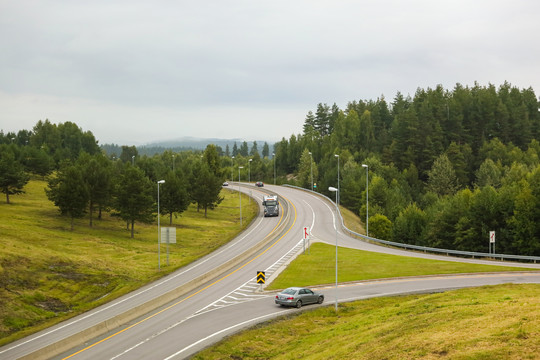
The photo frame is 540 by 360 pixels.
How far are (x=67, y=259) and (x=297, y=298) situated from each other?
28916mm

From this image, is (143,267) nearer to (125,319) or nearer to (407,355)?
(125,319)

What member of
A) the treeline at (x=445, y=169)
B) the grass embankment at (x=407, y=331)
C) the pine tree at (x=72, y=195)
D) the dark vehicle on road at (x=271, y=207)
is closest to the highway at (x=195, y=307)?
the grass embankment at (x=407, y=331)

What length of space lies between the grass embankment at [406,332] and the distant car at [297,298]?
149 centimetres

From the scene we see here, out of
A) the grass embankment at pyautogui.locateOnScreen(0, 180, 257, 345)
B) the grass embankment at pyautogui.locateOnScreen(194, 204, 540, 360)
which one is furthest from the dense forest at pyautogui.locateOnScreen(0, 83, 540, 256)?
the grass embankment at pyautogui.locateOnScreen(194, 204, 540, 360)

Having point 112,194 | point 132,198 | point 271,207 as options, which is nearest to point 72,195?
point 132,198

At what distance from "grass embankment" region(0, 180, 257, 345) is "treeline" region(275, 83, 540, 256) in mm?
34487

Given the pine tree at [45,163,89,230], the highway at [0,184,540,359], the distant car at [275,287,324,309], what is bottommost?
the highway at [0,184,540,359]

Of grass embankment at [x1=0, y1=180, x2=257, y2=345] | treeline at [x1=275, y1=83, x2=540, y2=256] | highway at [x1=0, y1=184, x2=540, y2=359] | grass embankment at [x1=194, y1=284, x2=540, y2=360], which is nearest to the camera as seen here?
grass embankment at [x1=194, y1=284, x2=540, y2=360]

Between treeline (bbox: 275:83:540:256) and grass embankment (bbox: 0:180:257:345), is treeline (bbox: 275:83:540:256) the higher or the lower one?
the higher one

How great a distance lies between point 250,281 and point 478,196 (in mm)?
41370

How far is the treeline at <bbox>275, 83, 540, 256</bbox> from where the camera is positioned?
67.8 m

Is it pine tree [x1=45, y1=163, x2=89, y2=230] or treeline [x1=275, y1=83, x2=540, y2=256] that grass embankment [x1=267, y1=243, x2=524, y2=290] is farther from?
pine tree [x1=45, y1=163, x2=89, y2=230]

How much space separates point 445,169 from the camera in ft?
377

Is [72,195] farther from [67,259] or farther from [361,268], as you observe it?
[361,268]
